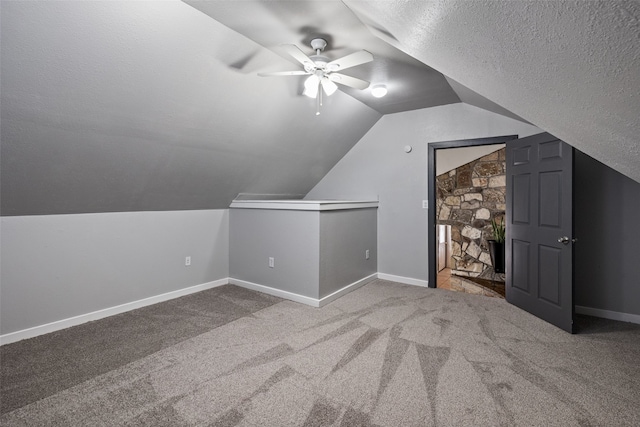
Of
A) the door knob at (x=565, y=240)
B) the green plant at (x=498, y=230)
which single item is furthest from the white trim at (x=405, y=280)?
the door knob at (x=565, y=240)

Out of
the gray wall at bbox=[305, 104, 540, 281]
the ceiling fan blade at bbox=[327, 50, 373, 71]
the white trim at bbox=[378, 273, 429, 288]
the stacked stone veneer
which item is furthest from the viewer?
the stacked stone veneer

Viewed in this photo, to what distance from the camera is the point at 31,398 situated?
71.6 inches

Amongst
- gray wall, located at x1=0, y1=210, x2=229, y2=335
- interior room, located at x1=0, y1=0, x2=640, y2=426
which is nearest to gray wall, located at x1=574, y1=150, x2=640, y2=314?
interior room, located at x1=0, y1=0, x2=640, y2=426

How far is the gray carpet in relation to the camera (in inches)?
66.5

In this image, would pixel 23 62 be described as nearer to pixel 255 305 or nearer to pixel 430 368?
pixel 255 305

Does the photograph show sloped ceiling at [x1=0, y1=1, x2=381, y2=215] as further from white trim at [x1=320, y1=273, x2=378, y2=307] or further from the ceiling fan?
white trim at [x1=320, y1=273, x2=378, y2=307]

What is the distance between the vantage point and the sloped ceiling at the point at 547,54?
71 centimetres

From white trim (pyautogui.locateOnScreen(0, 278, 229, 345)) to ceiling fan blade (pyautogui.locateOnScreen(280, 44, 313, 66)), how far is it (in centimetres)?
292

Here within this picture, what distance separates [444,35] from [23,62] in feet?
7.28

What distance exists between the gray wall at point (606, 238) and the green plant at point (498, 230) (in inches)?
59.6

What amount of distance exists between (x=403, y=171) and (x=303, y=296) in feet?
7.22

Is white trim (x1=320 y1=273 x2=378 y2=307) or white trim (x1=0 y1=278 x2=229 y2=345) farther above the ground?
white trim (x1=320 y1=273 x2=378 y2=307)

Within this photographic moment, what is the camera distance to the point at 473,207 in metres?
5.13

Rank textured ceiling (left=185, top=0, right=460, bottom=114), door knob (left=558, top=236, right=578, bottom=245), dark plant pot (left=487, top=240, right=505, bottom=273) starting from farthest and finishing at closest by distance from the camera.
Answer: dark plant pot (left=487, top=240, right=505, bottom=273) < door knob (left=558, top=236, right=578, bottom=245) < textured ceiling (left=185, top=0, right=460, bottom=114)
